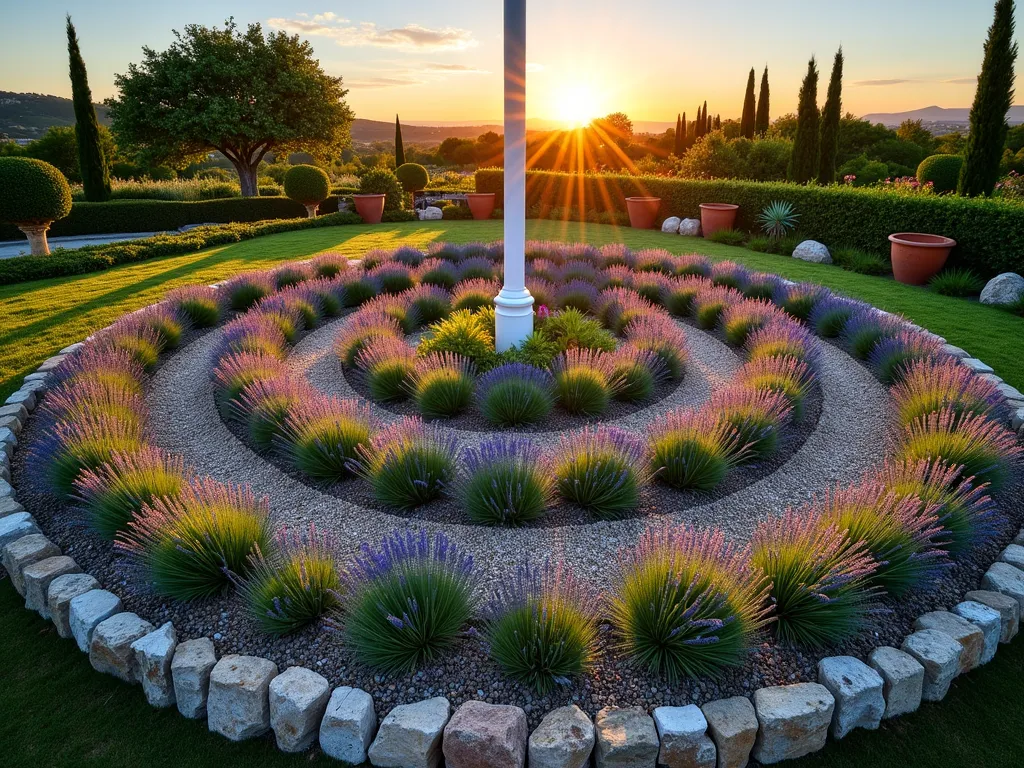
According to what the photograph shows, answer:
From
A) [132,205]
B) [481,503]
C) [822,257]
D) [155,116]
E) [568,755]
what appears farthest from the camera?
[155,116]

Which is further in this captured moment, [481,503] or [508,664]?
[481,503]

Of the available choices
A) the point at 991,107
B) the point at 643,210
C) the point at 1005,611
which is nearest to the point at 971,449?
the point at 1005,611

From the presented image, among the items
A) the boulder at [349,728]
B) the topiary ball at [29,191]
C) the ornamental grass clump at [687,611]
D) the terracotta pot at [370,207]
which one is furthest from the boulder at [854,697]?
the terracotta pot at [370,207]

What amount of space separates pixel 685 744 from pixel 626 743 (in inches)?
8.0

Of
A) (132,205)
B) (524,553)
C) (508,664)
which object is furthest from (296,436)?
(132,205)

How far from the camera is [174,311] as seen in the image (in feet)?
22.4

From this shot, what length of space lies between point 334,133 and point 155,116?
21.5 ft

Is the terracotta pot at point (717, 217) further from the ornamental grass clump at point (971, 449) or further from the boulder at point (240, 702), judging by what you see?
the boulder at point (240, 702)

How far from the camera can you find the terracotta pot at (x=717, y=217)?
14570 mm

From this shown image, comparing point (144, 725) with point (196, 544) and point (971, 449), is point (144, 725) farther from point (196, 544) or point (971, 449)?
point (971, 449)

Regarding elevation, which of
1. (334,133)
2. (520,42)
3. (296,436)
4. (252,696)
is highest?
(334,133)

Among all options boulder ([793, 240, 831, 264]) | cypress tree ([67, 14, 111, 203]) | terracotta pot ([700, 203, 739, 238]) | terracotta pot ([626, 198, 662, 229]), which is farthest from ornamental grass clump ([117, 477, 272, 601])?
cypress tree ([67, 14, 111, 203])

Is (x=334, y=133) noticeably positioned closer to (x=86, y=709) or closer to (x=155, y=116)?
(x=155, y=116)

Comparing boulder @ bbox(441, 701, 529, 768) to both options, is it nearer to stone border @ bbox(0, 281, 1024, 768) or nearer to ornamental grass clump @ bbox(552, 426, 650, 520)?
stone border @ bbox(0, 281, 1024, 768)
